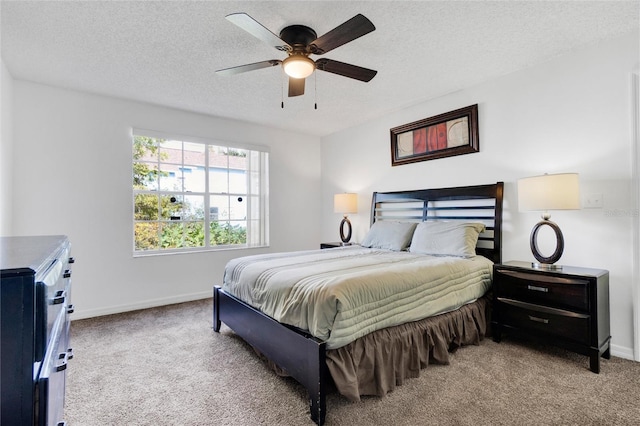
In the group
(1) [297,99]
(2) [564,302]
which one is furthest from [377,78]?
(2) [564,302]

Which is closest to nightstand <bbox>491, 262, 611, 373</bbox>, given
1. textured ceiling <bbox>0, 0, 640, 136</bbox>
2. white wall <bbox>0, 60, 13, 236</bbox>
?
textured ceiling <bbox>0, 0, 640, 136</bbox>

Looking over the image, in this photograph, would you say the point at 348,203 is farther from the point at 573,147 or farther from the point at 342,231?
the point at 573,147

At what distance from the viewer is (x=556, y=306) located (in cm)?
237

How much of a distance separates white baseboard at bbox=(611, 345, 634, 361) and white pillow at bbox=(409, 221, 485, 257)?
48.8 inches

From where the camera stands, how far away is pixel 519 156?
10.2 feet

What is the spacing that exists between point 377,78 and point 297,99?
1051 mm

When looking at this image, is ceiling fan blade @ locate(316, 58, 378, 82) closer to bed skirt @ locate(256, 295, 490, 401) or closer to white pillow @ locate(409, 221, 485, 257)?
white pillow @ locate(409, 221, 485, 257)

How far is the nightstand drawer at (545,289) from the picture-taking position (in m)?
2.25

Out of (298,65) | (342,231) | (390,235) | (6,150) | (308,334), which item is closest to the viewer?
(308,334)

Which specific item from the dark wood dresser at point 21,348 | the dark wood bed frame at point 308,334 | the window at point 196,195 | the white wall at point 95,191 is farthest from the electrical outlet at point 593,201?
the white wall at point 95,191

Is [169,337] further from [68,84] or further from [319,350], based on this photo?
[68,84]

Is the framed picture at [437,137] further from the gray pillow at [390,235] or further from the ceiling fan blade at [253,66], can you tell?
the ceiling fan blade at [253,66]

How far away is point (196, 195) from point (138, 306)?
5.23 ft

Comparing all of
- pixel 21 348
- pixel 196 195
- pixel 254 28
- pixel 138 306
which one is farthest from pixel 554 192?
pixel 138 306
